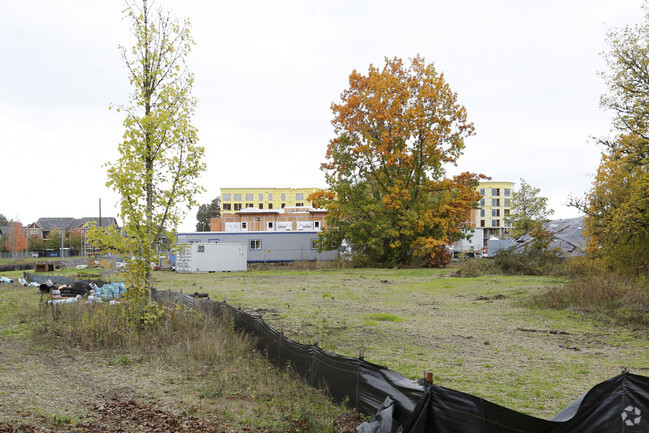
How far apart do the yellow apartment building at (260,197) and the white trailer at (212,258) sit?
238ft

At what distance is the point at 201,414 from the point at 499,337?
674cm

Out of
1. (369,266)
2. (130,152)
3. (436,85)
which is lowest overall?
(369,266)

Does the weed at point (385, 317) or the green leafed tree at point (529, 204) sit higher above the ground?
the green leafed tree at point (529, 204)

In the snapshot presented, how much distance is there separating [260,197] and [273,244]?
227ft

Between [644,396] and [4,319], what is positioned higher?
[644,396]

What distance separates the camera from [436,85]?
34875 mm

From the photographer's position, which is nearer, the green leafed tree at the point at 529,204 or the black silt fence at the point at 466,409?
the black silt fence at the point at 466,409

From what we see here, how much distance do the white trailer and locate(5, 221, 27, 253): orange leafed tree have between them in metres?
46.9

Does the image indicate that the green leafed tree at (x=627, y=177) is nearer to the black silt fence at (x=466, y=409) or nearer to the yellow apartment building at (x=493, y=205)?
the black silt fence at (x=466, y=409)

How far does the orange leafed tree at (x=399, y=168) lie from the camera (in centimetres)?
3459

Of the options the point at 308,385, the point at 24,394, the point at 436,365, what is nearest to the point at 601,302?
the point at 436,365

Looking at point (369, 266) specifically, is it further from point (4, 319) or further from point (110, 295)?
point (4, 319)

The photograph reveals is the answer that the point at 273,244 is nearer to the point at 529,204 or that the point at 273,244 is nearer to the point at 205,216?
the point at 529,204

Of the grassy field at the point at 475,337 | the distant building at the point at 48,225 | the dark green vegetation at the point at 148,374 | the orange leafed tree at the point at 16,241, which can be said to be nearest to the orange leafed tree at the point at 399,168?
the grassy field at the point at 475,337
